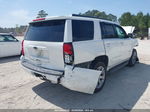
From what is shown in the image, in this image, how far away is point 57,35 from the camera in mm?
3041

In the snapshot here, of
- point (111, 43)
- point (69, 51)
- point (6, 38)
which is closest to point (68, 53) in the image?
point (69, 51)

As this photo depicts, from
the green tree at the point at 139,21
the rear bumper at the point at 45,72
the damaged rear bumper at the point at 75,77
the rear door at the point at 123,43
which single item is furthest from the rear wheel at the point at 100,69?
the green tree at the point at 139,21

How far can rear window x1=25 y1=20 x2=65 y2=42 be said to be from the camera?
9.89 feet

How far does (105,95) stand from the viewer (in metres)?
3.61

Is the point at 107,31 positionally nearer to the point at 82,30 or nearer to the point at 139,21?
the point at 82,30

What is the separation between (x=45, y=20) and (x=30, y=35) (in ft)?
2.50

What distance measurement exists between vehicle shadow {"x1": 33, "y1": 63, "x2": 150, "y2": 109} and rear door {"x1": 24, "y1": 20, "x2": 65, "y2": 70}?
3.07 ft

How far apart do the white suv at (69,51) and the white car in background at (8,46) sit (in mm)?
5255

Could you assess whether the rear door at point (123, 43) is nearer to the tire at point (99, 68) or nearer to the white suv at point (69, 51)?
the white suv at point (69, 51)

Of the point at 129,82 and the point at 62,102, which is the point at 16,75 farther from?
the point at 129,82

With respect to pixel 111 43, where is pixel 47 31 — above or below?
above

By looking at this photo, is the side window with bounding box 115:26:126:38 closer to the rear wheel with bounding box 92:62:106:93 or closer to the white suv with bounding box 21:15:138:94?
the white suv with bounding box 21:15:138:94

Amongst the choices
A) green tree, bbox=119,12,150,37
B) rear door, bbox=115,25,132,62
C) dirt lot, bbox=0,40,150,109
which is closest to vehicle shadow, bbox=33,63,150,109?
dirt lot, bbox=0,40,150,109

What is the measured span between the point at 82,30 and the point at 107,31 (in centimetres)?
130
